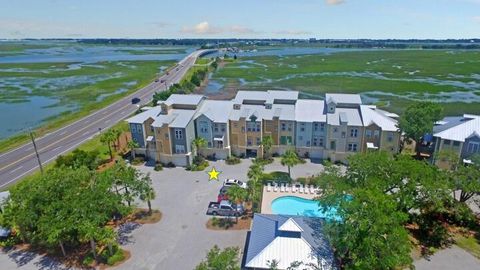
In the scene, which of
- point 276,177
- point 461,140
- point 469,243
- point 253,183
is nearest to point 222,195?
point 253,183

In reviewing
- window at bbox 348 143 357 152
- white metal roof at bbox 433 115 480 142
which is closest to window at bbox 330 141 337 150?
window at bbox 348 143 357 152

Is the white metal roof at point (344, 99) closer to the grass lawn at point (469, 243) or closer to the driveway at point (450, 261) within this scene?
the grass lawn at point (469, 243)

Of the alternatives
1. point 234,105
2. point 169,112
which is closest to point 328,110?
point 234,105

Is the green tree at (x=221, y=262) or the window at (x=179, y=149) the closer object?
the green tree at (x=221, y=262)

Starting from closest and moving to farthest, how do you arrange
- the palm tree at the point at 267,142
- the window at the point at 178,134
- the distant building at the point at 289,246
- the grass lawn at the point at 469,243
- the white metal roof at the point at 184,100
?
the distant building at the point at 289,246, the grass lawn at the point at 469,243, the window at the point at 178,134, the palm tree at the point at 267,142, the white metal roof at the point at 184,100

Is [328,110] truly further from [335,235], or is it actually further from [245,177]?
[335,235]

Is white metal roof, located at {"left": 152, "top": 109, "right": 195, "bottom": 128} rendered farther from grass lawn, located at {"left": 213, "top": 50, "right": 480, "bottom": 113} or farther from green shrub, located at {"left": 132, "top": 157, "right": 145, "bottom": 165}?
grass lawn, located at {"left": 213, "top": 50, "right": 480, "bottom": 113}

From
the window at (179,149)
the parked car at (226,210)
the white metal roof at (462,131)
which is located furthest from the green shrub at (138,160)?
the white metal roof at (462,131)

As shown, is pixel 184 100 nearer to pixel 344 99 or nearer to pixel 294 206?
pixel 294 206
